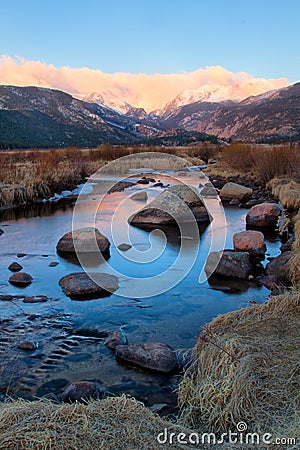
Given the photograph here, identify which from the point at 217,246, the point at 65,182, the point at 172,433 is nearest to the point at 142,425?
the point at 172,433

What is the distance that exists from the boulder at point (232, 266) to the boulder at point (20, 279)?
3852 mm

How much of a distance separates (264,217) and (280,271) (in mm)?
5116

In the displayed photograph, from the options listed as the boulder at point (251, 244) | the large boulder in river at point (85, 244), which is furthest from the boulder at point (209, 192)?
the large boulder in river at point (85, 244)

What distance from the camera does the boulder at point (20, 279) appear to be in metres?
8.68

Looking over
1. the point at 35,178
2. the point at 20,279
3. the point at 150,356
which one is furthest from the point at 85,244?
the point at 35,178

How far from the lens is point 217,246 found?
11.5 m

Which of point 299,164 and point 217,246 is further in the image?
point 299,164

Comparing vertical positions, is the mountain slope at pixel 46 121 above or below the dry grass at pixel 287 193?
above

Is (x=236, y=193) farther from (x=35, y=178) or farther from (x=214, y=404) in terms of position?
(x=214, y=404)

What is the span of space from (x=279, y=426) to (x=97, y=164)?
31083mm

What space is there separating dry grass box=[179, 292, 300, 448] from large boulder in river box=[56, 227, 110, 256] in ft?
17.6

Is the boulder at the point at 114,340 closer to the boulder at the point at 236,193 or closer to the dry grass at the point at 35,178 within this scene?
the dry grass at the point at 35,178

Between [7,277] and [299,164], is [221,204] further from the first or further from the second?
[7,277]

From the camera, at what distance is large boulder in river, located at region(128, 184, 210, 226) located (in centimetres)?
1437
